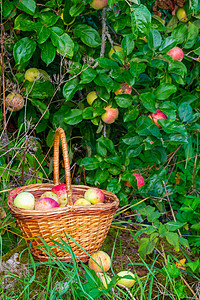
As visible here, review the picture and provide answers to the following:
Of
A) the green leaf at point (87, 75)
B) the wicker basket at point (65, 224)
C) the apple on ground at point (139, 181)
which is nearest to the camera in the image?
the wicker basket at point (65, 224)

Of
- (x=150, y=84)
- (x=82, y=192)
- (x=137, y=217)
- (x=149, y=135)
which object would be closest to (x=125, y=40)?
(x=150, y=84)

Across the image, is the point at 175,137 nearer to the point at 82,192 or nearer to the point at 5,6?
the point at 82,192

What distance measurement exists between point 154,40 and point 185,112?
36 centimetres

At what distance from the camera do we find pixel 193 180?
1.81m

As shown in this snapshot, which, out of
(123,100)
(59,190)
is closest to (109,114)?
(123,100)

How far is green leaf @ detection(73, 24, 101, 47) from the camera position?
1521mm

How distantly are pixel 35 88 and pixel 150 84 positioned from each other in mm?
600

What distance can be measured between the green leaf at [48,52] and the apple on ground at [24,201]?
0.61 metres

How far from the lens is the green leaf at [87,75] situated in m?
1.47

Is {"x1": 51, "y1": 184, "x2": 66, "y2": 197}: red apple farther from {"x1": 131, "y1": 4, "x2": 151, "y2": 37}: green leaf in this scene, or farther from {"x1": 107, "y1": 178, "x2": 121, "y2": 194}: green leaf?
{"x1": 131, "y1": 4, "x2": 151, "y2": 37}: green leaf

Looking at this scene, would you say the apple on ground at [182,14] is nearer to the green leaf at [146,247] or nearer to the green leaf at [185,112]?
the green leaf at [185,112]

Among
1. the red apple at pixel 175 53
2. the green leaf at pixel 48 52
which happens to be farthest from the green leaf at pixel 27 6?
the red apple at pixel 175 53

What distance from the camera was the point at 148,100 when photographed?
1.44 m

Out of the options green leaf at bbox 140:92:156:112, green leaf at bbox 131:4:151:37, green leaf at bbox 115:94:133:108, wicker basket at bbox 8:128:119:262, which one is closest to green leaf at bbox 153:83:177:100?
green leaf at bbox 140:92:156:112
